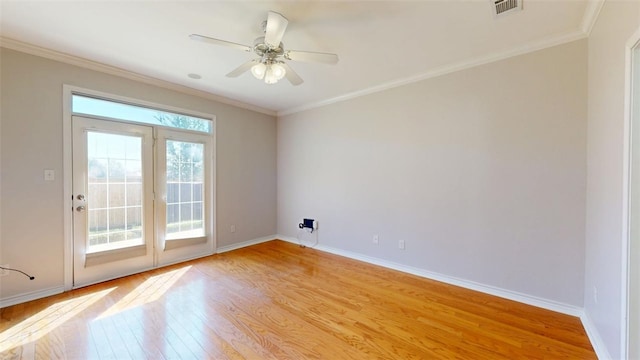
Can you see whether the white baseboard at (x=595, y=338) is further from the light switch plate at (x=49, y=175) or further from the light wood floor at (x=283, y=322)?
the light switch plate at (x=49, y=175)

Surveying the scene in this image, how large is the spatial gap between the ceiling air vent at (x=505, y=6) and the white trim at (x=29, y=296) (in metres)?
4.83

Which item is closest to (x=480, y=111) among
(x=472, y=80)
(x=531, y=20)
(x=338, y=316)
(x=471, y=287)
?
(x=472, y=80)

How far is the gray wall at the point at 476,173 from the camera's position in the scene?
226 centimetres

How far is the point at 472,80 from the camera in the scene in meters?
2.75

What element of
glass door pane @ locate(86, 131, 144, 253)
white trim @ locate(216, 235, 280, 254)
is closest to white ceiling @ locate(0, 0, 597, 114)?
glass door pane @ locate(86, 131, 144, 253)

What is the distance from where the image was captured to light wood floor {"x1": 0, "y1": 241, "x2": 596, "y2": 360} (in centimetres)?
179

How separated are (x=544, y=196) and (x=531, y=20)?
156 cm

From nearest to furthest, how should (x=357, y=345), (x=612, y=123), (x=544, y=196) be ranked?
(x=612, y=123), (x=357, y=345), (x=544, y=196)

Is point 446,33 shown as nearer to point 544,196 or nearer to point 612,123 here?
point 612,123

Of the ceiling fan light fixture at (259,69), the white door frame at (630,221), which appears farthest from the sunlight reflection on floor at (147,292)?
the white door frame at (630,221)

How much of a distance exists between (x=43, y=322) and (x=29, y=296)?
67cm

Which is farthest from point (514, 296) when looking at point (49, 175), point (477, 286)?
point (49, 175)

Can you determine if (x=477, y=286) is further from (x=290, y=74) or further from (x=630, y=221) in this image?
(x=290, y=74)

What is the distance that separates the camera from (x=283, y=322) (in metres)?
2.14
